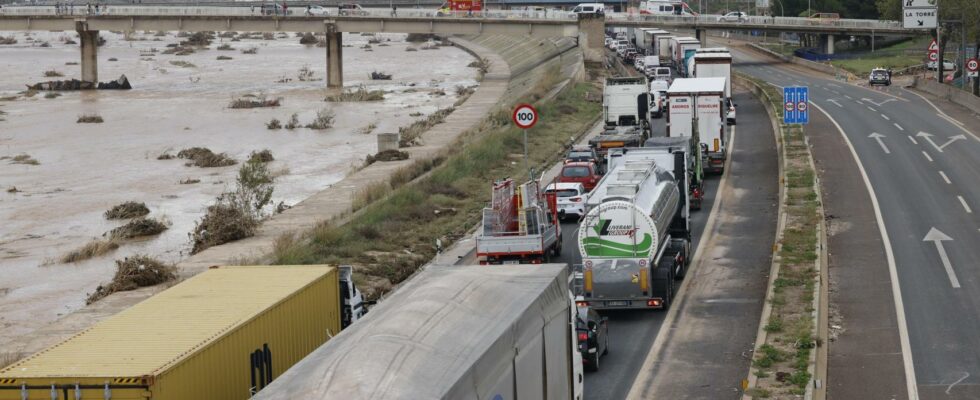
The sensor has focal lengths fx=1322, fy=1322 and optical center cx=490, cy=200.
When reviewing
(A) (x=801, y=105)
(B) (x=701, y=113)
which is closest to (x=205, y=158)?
(B) (x=701, y=113)

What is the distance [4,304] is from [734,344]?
20169 millimetres

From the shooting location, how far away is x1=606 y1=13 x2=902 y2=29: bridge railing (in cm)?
11800

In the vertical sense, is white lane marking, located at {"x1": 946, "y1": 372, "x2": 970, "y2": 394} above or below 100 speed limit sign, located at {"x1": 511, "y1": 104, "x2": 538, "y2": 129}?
below

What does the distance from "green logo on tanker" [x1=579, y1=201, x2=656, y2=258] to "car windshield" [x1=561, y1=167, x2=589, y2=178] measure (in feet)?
54.3

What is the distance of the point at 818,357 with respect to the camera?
76.8 ft

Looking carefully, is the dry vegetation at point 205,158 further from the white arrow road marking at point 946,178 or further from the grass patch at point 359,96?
the white arrow road marking at point 946,178

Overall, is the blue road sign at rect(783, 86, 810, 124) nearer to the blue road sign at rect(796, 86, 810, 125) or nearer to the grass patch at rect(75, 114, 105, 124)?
the blue road sign at rect(796, 86, 810, 125)

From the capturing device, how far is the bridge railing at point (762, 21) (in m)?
118

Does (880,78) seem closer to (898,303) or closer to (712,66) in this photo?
(712,66)

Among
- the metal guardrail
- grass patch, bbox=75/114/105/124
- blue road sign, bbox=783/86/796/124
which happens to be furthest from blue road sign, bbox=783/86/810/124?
the metal guardrail

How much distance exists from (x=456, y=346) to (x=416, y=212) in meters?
28.9

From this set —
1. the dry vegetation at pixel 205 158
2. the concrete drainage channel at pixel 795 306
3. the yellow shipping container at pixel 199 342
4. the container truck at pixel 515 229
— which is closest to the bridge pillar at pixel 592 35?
the dry vegetation at pixel 205 158

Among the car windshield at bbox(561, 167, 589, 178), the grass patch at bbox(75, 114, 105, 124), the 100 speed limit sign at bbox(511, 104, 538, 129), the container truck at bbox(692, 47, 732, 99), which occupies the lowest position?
the car windshield at bbox(561, 167, 589, 178)

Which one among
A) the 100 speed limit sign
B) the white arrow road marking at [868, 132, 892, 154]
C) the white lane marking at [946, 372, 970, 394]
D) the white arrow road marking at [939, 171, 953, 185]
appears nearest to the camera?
the white lane marking at [946, 372, 970, 394]
